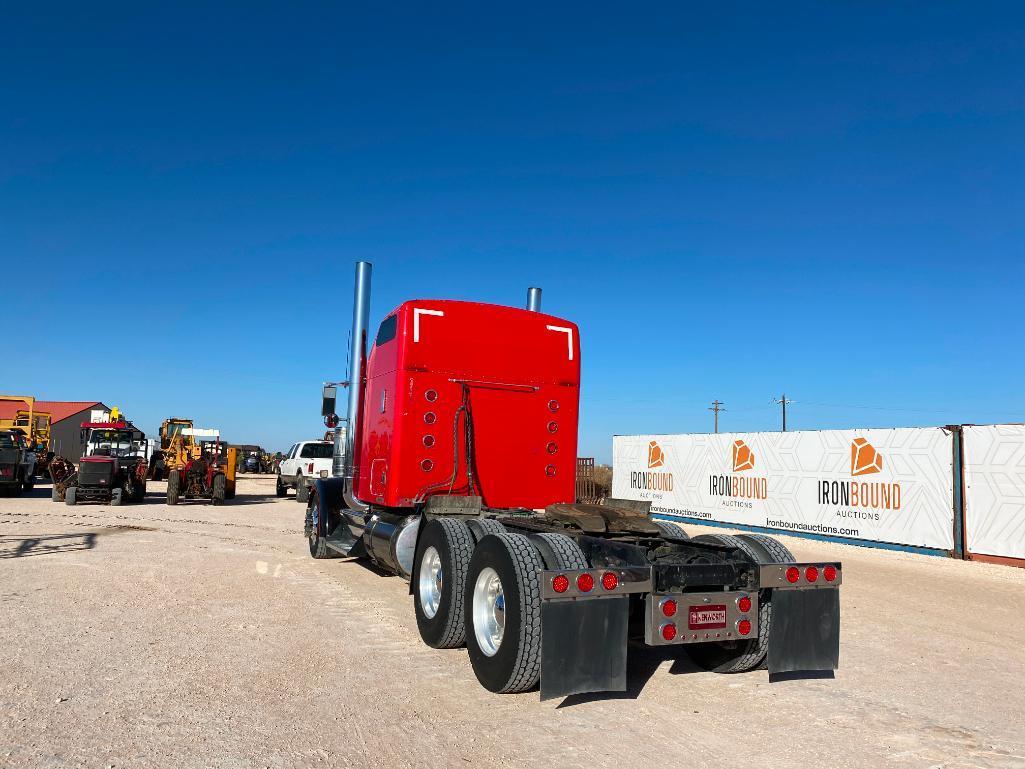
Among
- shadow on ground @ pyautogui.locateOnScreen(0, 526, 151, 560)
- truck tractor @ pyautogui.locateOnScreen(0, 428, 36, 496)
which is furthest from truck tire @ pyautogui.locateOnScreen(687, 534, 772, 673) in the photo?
truck tractor @ pyautogui.locateOnScreen(0, 428, 36, 496)

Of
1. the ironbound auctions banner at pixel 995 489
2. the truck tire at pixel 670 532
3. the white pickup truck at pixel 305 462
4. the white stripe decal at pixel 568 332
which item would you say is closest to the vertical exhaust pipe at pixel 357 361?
the white stripe decal at pixel 568 332

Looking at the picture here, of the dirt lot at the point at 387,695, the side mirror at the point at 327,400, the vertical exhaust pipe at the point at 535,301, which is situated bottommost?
the dirt lot at the point at 387,695

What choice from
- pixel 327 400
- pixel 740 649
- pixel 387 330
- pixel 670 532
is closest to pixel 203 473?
pixel 327 400

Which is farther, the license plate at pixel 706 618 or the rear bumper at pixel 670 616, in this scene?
the license plate at pixel 706 618

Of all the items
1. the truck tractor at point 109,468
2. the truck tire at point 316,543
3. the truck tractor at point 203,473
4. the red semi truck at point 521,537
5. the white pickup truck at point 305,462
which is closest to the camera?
the red semi truck at point 521,537

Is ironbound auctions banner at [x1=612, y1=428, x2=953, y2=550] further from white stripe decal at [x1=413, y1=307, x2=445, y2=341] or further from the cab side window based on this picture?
the cab side window

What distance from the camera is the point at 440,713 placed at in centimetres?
450

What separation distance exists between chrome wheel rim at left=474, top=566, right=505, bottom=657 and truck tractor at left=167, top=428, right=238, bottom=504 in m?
18.7

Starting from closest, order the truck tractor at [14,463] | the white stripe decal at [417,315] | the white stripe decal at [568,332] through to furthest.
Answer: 1. the white stripe decal at [417,315]
2. the white stripe decal at [568,332]
3. the truck tractor at [14,463]

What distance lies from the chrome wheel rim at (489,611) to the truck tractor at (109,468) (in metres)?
19.1

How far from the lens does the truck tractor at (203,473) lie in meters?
21.8

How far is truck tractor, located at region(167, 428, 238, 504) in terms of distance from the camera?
2180cm

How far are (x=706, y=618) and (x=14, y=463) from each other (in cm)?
2561

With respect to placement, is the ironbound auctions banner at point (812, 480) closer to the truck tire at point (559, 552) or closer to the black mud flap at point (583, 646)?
the truck tire at point (559, 552)
